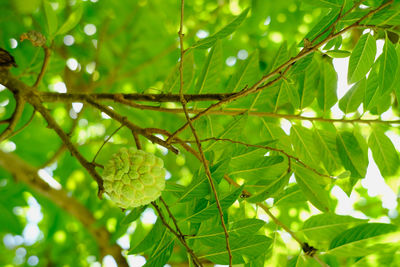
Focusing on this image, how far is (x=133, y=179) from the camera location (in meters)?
1.54

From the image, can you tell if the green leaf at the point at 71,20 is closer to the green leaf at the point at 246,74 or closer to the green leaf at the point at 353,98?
the green leaf at the point at 246,74

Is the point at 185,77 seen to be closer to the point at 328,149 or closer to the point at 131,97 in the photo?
the point at 131,97

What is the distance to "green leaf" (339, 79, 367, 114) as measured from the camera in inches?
74.9

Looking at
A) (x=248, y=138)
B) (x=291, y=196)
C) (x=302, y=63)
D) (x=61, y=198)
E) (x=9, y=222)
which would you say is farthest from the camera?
(x=61, y=198)

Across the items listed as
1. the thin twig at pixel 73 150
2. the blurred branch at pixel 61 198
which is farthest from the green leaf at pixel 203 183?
the blurred branch at pixel 61 198

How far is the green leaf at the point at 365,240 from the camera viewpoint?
1584 millimetres

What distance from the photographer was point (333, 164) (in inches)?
74.4

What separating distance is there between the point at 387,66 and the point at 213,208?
917 millimetres

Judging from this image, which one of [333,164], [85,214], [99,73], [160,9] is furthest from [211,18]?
[333,164]

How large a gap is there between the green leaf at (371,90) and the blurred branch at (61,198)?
7.87ft

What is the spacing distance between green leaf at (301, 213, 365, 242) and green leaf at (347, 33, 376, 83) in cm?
72

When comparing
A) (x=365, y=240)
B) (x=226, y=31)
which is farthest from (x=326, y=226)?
(x=226, y=31)

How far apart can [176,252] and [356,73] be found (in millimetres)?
2935

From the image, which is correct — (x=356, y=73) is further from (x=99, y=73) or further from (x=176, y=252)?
(x=99, y=73)
